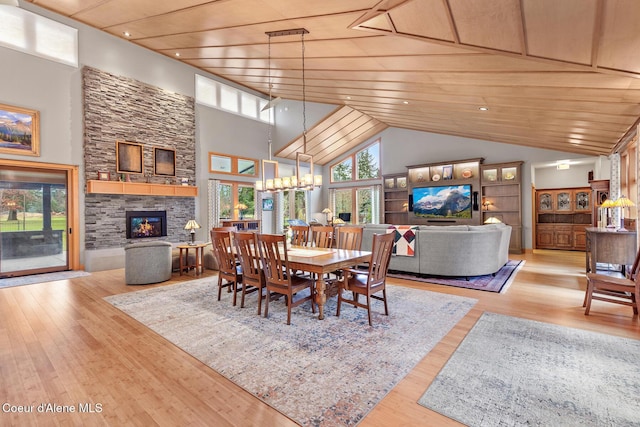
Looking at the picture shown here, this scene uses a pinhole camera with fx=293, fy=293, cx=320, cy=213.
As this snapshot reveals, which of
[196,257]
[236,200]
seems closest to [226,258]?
[196,257]

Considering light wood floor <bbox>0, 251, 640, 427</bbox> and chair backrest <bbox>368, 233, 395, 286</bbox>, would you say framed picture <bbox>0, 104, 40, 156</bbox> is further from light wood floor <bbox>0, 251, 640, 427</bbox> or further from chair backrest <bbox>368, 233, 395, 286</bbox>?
chair backrest <bbox>368, 233, 395, 286</bbox>

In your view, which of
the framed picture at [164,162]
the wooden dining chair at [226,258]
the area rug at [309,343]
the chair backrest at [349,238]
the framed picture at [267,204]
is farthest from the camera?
the framed picture at [267,204]

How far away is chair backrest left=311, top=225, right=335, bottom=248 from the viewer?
463 cm

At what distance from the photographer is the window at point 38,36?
5887 mm

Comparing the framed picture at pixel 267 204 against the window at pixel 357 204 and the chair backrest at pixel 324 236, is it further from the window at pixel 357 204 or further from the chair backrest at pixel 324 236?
the chair backrest at pixel 324 236

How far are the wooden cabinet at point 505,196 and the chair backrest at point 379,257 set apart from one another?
705 cm

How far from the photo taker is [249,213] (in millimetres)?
10492

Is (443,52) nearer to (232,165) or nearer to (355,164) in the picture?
(232,165)

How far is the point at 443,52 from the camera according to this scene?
3604 millimetres

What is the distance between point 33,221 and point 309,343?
7084 mm

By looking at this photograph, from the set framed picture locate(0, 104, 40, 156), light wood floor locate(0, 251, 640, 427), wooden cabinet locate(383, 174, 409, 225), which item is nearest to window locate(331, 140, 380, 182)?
wooden cabinet locate(383, 174, 409, 225)

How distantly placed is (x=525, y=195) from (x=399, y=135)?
4.55m

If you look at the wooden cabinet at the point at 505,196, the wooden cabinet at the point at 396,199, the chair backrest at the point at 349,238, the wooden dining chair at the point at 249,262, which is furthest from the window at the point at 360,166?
the wooden dining chair at the point at 249,262

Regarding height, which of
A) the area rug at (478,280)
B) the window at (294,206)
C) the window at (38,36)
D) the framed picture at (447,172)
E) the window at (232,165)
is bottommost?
the area rug at (478,280)
